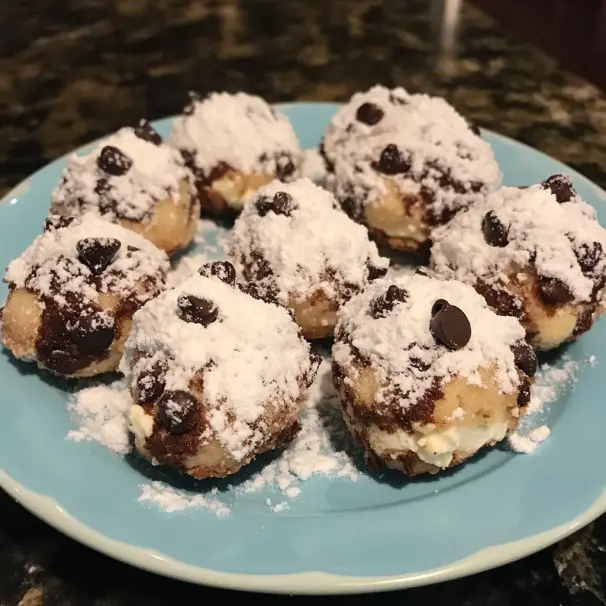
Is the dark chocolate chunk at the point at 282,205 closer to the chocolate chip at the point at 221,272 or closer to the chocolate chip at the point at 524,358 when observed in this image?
the chocolate chip at the point at 221,272

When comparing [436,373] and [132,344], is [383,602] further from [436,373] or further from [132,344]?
[132,344]

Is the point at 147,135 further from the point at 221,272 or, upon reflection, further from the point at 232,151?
the point at 221,272

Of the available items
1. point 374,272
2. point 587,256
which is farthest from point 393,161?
point 587,256

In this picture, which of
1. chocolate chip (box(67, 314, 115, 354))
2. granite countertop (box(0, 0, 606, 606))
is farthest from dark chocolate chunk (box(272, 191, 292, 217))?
granite countertop (box(0, 0, 606, 606))

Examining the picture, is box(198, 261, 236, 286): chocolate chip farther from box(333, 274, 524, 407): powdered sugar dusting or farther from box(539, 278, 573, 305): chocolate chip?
box(539, 278, 573, 305): chocolate chip

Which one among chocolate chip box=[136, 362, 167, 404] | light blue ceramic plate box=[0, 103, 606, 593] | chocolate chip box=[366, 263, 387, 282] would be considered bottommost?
light blue ceramic plate box=[0, 103, 606, 593]

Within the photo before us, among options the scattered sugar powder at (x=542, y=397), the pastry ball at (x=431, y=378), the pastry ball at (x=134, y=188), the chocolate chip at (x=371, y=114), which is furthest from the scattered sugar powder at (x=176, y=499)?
the chocolate chip at (x=371, y=114)

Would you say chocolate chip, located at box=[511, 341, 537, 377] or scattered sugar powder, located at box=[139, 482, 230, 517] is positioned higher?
chocolate chip, located at box=[511, 341, 537, 377]
